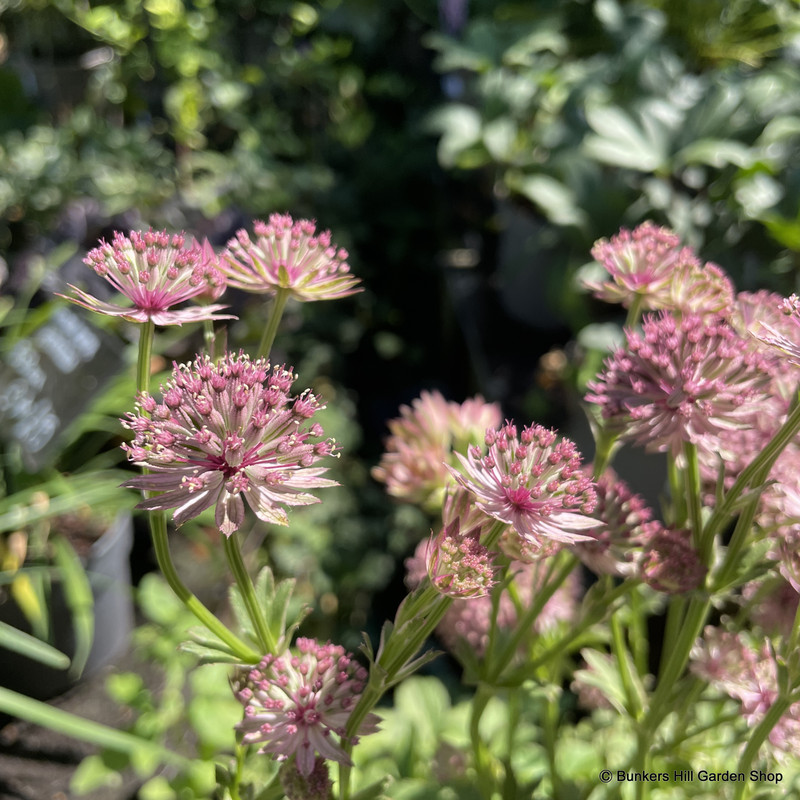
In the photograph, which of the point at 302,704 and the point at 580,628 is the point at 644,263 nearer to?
the point at 580,628

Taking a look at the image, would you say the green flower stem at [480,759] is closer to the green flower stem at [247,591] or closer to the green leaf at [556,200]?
the green flower stem at [247,591]

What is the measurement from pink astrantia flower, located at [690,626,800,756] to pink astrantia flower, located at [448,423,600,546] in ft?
0.64

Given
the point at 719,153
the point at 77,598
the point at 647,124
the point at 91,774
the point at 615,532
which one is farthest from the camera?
the point at 647,124

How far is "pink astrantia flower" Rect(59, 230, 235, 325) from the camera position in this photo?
45 cm

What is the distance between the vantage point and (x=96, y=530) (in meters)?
1.33

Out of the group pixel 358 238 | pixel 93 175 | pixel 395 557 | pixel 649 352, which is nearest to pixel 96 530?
pixel 395 557

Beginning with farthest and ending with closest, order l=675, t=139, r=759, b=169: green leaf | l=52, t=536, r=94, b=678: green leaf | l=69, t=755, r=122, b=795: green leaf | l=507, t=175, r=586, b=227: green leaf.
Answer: l=507, t=175, r=586, b=227: green leaf → l=675, t=139, r=759, b=169: green leaf → l=52, t=536, r=94, b=678: green leaf → l=69, t=755, r=122, b=795: green leaf

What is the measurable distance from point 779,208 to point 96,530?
133cm

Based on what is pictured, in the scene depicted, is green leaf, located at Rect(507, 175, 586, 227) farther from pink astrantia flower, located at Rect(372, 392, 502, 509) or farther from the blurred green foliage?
pink astrantia flower, located at Rect(372, 392, 502, 509)

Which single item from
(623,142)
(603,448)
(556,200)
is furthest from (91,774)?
(623,142)

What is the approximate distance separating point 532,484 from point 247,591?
17cm

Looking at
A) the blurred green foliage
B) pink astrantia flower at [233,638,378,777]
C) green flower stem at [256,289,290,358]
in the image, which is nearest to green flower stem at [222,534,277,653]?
pink astrantia flower at [233,638,378,777]

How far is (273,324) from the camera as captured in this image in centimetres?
49

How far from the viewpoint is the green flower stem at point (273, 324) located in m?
0.47
